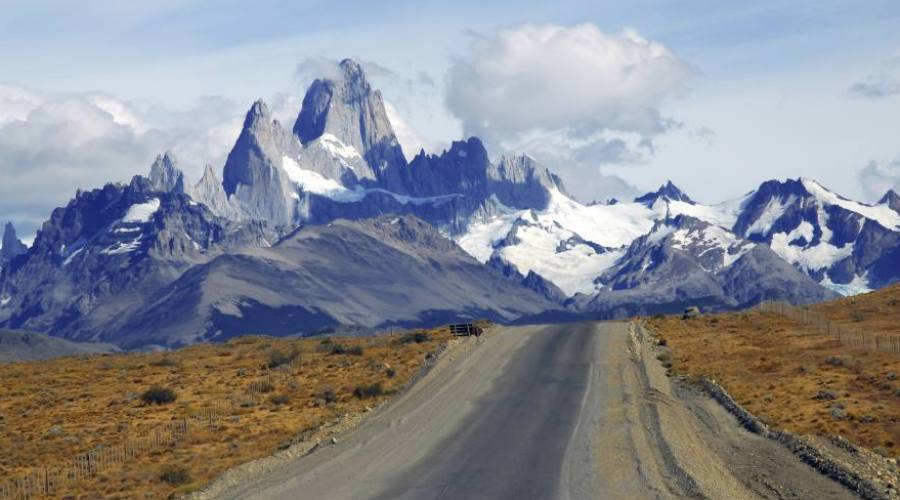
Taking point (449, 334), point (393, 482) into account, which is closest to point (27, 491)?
point (393, 482)

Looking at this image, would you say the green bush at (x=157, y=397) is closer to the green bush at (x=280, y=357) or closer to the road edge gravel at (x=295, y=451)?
the road edge gravel at (x=295, y=451)

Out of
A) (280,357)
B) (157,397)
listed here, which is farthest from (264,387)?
(280,357)

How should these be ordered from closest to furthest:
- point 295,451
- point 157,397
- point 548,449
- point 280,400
→ point 548,449, point 295,451, point 280,400, point 157,397

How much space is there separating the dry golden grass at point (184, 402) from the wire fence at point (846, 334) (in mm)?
29900

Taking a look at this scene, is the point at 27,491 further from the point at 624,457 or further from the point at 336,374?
the point at 336,374

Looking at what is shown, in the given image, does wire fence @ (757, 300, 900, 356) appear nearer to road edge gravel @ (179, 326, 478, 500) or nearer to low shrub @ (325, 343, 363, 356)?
road edge gravel @ (179, 326, 478, 500)

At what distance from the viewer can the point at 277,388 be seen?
270 feet

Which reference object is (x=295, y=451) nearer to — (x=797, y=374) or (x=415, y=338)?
(x=797, y=374)

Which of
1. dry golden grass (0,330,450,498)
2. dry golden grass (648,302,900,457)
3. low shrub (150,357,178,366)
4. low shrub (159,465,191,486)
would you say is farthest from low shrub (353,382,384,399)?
low shrub (150,357,178,366)

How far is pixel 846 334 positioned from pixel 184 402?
47.1 m

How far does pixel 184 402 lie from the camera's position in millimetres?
78625

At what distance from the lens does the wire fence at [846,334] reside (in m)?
82.7

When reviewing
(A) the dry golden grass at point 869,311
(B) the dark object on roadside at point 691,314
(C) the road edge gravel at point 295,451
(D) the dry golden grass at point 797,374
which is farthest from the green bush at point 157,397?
(B) the dark object on roadside at point 691,314

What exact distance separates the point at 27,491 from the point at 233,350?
205 feet
